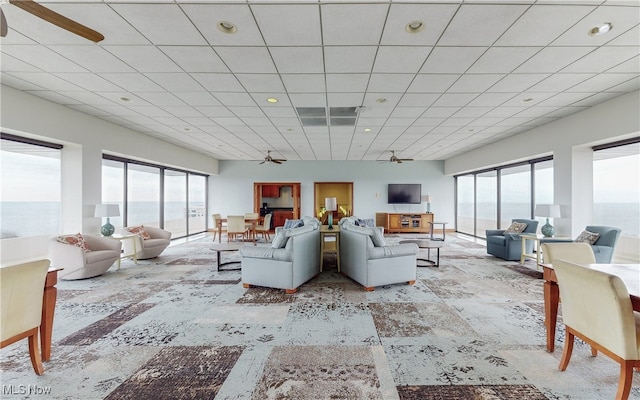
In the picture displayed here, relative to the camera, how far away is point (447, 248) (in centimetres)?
707

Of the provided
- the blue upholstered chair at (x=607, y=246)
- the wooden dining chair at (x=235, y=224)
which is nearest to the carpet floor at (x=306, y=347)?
the blue upholstered chair at (x=607, y=246)

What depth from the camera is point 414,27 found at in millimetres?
2453

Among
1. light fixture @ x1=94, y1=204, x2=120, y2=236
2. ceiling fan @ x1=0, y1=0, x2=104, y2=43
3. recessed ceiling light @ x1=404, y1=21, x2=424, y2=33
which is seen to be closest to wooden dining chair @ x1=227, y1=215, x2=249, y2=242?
light fixture @ x1=94, y1=204, x2=120, y2=236

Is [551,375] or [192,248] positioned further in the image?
[192,248]

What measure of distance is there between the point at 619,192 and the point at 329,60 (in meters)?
6.54

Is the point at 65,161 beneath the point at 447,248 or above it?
above

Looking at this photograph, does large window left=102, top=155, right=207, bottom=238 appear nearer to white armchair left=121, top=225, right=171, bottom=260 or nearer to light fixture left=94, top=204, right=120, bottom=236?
white armchair left=121, top=225, right=171, bottom=260

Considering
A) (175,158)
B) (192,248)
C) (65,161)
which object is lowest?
(192,248)

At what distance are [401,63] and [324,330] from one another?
3185 mm

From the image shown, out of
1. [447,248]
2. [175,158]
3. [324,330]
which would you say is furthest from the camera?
[175,158]

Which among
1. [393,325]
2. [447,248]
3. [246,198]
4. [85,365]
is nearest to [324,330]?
[393,325]

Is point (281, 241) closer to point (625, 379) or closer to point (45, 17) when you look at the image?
point (45, 17)

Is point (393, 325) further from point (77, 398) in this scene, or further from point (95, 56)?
point (95, 56)

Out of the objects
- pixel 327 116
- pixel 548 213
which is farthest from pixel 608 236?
pixel 327 116
